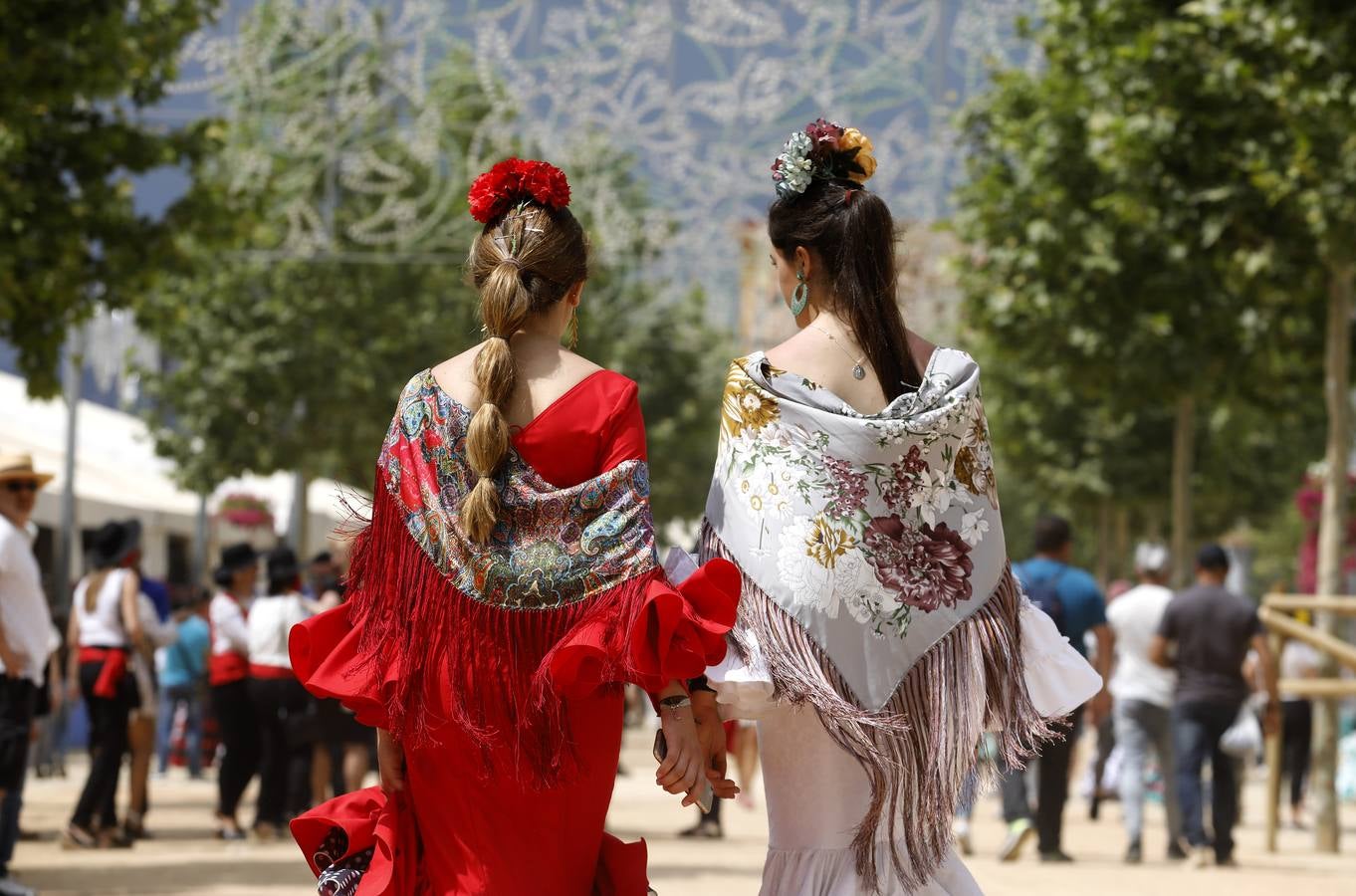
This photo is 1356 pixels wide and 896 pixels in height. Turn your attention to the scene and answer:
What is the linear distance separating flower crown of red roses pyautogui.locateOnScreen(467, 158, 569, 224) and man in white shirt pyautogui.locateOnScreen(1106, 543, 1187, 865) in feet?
31.9

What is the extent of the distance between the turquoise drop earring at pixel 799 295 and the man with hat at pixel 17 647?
5.33m

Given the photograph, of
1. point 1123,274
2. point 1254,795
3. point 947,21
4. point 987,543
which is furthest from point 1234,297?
point 987,543

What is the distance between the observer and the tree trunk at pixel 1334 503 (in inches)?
590

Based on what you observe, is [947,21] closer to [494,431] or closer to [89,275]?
[89,275]

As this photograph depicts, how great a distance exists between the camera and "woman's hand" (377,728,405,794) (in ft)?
16.0

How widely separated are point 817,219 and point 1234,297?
46.4 feet

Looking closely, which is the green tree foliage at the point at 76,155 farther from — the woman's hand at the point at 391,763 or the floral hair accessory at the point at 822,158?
the woman's hand at the point at 391,763

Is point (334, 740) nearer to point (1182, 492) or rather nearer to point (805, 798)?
point (805, 798)

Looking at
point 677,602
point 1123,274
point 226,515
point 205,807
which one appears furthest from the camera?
point 226,515

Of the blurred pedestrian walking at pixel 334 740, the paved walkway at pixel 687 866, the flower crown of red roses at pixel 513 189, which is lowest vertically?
the paved walkway at pixel 687 866

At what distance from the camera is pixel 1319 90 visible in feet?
39.6

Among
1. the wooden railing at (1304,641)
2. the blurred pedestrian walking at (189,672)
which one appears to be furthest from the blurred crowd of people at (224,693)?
the wooden railing at (1304,641)

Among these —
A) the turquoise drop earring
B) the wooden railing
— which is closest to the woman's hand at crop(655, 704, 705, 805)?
the turquoise drop earring

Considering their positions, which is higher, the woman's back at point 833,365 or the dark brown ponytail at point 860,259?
the dark brown ponytail at point 860,259
